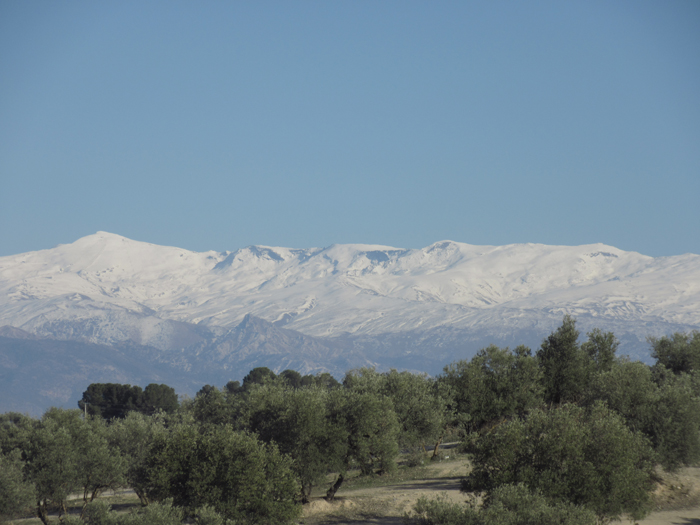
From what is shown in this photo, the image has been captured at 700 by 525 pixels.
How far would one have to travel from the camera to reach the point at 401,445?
54.8m

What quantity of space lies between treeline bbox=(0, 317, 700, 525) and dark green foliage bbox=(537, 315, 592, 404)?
0.14 meters

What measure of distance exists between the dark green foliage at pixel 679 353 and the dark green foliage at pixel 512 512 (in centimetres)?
4660

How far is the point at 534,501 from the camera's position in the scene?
2855 cm

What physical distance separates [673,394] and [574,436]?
48.8 ft

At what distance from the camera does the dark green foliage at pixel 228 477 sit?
3544 cm

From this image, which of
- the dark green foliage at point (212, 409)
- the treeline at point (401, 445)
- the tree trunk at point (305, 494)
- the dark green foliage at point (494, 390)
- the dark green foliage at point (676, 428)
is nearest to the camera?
the treeline at point (401, 445)

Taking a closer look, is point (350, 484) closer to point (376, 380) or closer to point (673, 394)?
point (376, 380)

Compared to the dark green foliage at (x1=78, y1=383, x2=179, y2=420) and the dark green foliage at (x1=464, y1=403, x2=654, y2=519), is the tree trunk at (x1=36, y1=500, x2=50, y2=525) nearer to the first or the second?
the dark green foliage at (x1=464, y1=403, x2=654, y2=519)

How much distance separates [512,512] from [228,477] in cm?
1537

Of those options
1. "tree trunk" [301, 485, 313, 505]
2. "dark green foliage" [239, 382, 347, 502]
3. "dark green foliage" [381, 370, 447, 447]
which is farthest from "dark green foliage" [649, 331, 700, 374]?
"tree trunk" [301, 485, 313, 505]

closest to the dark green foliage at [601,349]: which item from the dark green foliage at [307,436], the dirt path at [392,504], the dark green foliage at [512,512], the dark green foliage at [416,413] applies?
the dark green foliage at [416,413]

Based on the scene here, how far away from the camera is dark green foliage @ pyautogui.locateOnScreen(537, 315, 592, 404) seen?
6431cm

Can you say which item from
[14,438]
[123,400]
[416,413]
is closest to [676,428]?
[416,413]

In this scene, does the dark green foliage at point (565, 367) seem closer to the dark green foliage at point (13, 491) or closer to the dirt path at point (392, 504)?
the dirt path at point (392, 504)
